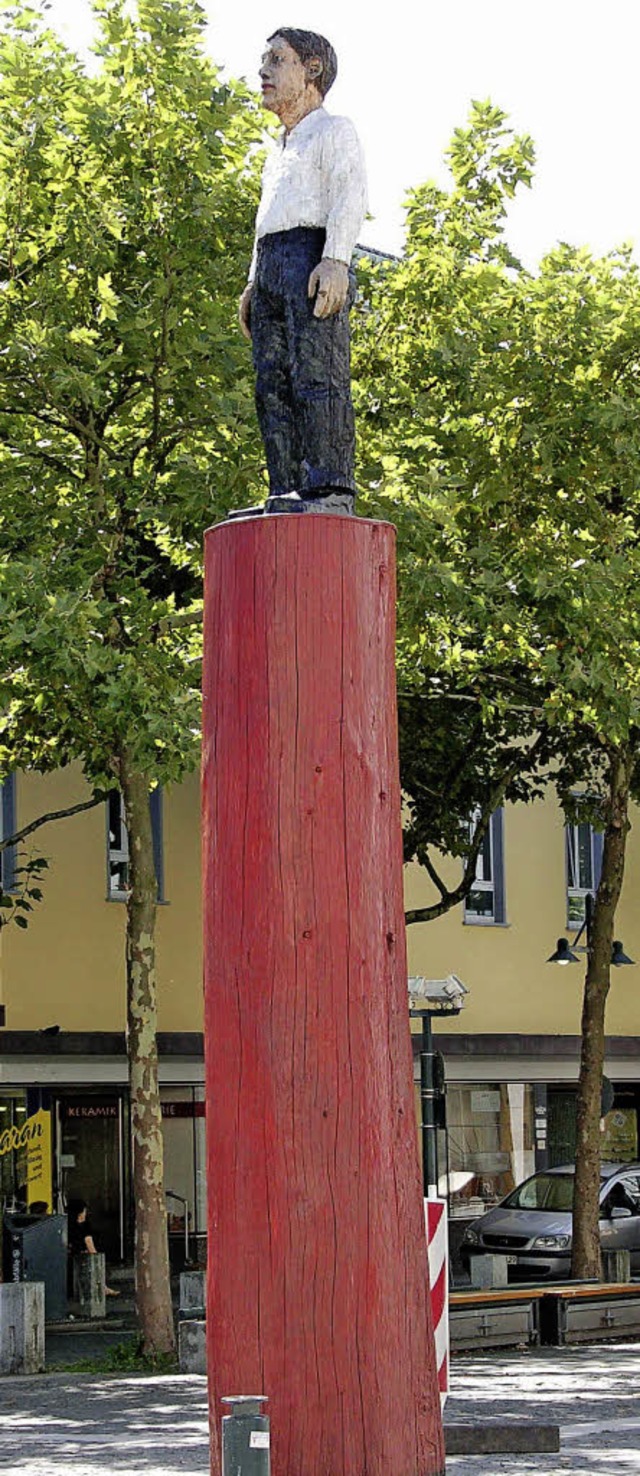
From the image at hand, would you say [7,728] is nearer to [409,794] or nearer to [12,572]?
[12,572]

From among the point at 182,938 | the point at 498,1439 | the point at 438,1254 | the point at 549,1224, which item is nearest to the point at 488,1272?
the point at 549,1224

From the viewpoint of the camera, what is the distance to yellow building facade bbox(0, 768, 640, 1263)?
30.7m

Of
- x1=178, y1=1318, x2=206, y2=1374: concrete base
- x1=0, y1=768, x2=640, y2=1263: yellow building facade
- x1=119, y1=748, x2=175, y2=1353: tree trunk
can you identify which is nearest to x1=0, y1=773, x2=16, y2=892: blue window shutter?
x1=0, y1=768, x2=640, y2=1263: yellow building facade

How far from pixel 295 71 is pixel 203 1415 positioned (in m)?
10.9

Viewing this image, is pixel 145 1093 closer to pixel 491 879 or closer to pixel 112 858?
pixel 112 858

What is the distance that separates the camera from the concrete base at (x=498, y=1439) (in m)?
12.6

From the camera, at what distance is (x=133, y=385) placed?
68.0 feet

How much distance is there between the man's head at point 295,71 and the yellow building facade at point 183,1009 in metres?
20.5

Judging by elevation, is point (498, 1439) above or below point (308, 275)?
below

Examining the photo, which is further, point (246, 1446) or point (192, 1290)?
point (192, 1290)

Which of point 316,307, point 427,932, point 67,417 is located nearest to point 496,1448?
point 316,307

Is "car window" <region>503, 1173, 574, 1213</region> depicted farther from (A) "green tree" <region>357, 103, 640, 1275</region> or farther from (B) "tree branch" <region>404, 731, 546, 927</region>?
(A) "green tree" <region>357, 103, 640, 1275</region>

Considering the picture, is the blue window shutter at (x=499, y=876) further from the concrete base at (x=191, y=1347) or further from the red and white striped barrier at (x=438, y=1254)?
the red and white striped barrier at (x=438, y=1254)

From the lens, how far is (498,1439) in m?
12.7
